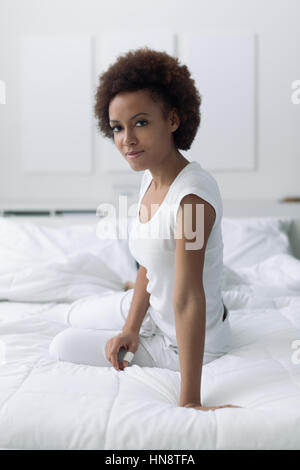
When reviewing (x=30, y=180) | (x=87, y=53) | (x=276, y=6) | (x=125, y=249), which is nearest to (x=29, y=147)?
(x=30, y=180)

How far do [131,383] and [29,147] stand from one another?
8.30 feet

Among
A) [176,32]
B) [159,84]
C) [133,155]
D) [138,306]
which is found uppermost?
[176,32]

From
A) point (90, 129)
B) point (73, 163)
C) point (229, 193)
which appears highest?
point (90, 129)

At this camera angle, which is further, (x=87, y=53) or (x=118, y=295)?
(x=87, y=53)

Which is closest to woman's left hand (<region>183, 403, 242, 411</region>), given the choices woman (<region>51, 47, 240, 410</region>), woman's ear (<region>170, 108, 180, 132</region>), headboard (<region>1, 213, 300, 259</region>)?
woman (<region>51, 47, 240, 410</region>)

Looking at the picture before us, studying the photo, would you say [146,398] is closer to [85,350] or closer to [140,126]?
[85,350]

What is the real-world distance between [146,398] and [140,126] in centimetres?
58

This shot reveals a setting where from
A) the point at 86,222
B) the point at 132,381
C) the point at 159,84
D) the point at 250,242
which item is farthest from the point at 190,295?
the point at 86,222

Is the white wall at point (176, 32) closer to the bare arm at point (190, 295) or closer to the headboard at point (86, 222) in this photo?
the headboard at point (86, 222)

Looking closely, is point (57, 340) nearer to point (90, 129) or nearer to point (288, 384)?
point (288, 384)

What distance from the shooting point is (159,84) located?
1105 mm

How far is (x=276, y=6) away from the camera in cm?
321

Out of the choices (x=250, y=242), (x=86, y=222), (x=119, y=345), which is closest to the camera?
(x=119, y=345)
